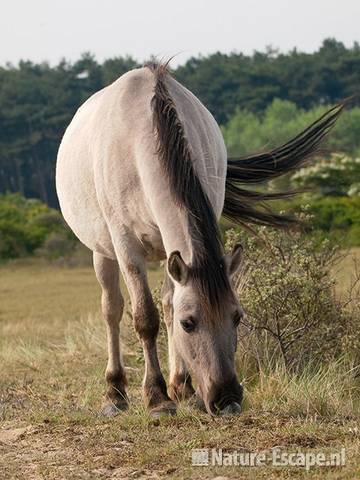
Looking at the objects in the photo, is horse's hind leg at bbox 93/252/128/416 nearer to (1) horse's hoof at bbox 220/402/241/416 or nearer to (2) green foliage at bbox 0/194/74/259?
(1) horse's hoof at bbox 220/402/241/416

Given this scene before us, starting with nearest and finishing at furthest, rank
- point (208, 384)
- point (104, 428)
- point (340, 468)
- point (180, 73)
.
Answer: point (340, 468), point (208, 384), point (104, 428), point (180, 73)

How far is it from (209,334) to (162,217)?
865mm

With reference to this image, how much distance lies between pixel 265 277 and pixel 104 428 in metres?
2.48

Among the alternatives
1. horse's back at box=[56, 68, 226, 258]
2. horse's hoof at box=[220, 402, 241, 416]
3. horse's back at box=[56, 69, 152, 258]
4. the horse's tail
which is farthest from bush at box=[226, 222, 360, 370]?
horse's hoof at box=[220, 402, 241, 416]

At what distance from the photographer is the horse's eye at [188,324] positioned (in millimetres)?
6186

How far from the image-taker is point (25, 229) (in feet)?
126

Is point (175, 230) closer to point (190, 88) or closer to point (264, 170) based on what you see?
point (264, 170)

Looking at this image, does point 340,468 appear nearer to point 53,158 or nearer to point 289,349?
point 289,349

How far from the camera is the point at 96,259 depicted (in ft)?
27.4

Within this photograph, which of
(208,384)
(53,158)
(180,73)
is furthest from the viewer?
(180,73)

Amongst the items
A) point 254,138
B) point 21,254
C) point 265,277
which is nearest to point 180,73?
point 254,138

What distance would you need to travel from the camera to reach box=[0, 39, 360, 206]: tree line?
7256 cm

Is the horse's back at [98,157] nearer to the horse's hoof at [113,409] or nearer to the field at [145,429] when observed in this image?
the horse's hoof at [113,409]

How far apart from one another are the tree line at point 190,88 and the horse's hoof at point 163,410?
5712cm
